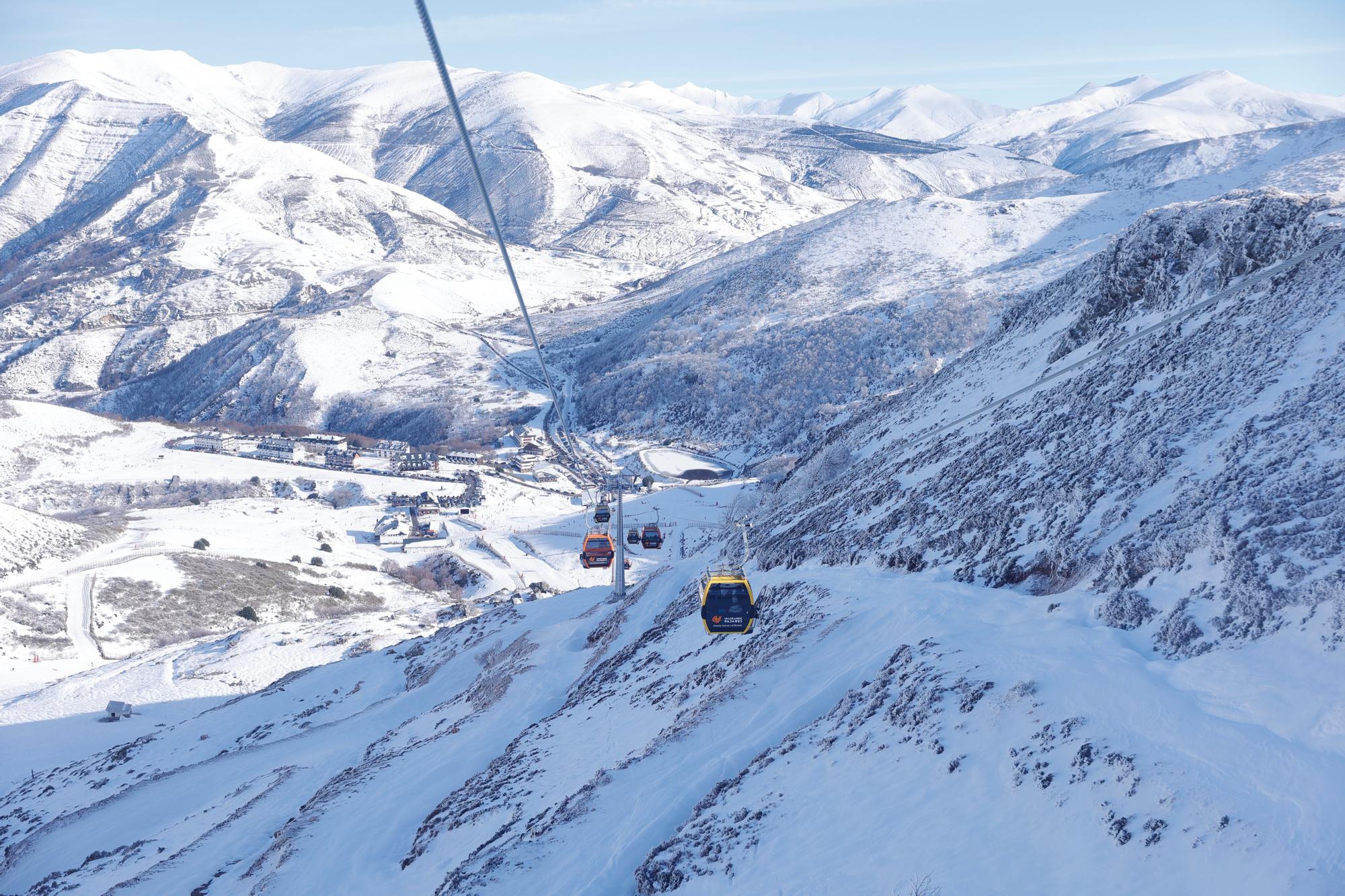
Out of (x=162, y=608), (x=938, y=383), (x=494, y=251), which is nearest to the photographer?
(x=938, y=383)

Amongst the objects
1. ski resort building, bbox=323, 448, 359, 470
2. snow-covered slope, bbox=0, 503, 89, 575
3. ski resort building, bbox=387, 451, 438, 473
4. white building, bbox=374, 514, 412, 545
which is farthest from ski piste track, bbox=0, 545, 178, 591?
ski resort building, bbox=323, 448, 359, 470

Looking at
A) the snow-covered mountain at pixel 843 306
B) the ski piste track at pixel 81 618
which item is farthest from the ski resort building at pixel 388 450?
the ski piste track at pixel 81 618

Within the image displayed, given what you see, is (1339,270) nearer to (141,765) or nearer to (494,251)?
(141,765)

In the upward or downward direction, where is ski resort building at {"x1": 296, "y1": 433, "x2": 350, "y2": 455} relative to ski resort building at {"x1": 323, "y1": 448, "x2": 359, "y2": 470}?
upward

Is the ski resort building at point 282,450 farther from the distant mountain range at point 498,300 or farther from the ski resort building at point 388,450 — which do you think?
the distant mountain range at point 498,300

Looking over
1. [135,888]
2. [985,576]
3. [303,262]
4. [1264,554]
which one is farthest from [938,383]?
[303,262]

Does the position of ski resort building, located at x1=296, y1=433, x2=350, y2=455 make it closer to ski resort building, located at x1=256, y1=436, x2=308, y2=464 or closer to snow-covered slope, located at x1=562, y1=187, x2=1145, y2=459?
ski resort building, located at x1=256, y1=436, x2=308, y2=464
